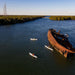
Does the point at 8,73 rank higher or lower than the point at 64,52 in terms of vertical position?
lower

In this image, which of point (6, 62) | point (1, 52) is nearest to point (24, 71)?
point (6, 62)

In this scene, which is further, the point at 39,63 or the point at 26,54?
the point at 26,54

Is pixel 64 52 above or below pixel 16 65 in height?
above

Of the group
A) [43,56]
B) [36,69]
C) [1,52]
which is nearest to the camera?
[36,69]

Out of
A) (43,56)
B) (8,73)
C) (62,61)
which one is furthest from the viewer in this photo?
(43,56)

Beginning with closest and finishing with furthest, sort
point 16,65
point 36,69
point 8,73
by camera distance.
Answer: point 8,73
point 36,69
point 16,65

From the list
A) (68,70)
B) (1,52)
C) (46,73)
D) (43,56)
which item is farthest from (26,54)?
(68,70)

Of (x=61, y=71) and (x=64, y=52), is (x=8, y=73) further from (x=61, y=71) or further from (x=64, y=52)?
(x=64, y=52)

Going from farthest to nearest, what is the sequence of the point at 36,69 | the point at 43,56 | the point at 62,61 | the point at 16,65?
the point at 43,56
the point at 62,61
the point at 16,65
the point at 36,69

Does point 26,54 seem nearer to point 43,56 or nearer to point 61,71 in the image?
point 43,56
